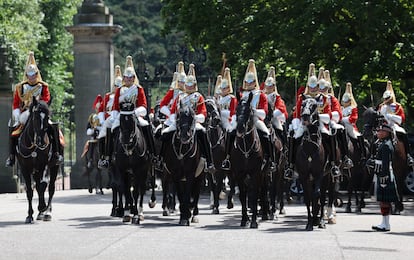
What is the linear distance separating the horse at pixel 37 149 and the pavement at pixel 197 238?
2.09 feet

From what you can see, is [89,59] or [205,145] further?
[89,59]

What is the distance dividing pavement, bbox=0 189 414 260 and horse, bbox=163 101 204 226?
0.47 meters

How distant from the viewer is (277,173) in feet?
79.8

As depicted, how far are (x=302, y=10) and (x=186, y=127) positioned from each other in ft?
43.2

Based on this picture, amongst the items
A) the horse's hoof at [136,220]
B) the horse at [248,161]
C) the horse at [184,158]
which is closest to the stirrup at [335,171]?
the horse at [248,161]

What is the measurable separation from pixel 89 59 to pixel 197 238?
2096 cm

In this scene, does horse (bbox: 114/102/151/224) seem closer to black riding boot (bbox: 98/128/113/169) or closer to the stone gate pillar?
black riding boot (bbox: 98/128/113/169)

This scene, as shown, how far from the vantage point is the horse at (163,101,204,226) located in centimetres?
2119

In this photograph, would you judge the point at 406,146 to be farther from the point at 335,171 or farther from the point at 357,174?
the point at 335,171

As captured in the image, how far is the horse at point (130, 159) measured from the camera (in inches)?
834

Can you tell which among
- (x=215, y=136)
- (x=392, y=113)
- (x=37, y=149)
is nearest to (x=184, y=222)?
(x=37, y=149)

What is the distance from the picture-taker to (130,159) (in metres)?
21.5

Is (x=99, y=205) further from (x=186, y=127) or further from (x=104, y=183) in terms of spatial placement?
(x=104, y=183)

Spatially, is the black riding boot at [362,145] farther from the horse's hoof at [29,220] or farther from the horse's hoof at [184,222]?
the horse's hoof at [29,220]
